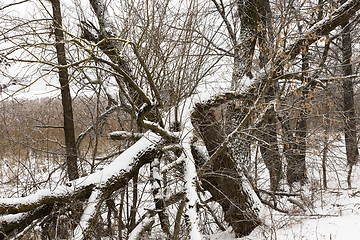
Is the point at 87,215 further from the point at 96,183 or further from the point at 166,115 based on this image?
the point at 166,115

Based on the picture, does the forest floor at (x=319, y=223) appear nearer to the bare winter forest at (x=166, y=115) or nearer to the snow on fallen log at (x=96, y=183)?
the bare winter forest at (x=166, y=115)

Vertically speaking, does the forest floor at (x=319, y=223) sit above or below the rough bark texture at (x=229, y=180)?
below

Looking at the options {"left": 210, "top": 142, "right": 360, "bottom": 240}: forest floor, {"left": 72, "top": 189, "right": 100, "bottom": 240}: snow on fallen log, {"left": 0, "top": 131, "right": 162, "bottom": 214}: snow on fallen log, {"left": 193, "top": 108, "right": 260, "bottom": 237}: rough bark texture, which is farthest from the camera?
{"left": 193, "top": 108, "right": 260, "bottom": 237}: rough bark texture

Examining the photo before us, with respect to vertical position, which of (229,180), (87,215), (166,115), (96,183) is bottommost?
(229,180)

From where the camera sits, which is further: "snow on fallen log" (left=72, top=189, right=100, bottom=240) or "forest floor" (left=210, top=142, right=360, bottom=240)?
"forest floor" (left=210, top=142, right=360, bottom=240)

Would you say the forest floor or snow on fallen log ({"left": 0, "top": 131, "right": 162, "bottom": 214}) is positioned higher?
snow on fallen log ({"left": 0, "top": 131, "right": 162, "bottom": 214})

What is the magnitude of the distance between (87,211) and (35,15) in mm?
3604

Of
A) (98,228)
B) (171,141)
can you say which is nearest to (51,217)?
(98,228)

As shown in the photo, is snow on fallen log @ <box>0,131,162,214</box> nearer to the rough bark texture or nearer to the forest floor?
the rough bark texture

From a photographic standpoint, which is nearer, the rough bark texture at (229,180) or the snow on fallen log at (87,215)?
the snow on fallen log at (87,215)

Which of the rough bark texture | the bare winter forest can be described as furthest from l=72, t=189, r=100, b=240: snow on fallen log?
the rough bark texture

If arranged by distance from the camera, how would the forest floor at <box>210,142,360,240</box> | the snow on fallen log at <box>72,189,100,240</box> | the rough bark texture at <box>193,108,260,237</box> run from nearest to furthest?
the snow on fallen log at <box>72,189,100,240</box> < the forest floor at <box>210,142,360,240</box> < the rough bark texture at <box>193,108,260,237</box>

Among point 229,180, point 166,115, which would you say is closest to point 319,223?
point 229,180

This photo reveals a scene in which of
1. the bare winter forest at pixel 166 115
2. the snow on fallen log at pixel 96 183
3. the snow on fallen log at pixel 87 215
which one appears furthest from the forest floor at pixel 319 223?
the snow on fallen log at pixel 87 215
